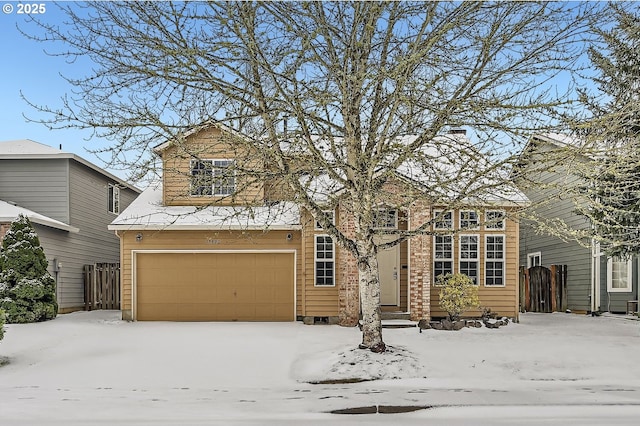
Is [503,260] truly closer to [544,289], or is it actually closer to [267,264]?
[544,289]

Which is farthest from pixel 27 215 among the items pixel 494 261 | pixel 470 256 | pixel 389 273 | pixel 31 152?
pixel 494 261

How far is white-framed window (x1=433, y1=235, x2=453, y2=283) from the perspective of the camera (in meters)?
16.7

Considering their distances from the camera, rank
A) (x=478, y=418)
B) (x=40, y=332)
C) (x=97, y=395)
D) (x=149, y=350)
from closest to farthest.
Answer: (x=478, y=418) < (x=97, y=395) < (x=149, y=350) < (x=40, y=332)

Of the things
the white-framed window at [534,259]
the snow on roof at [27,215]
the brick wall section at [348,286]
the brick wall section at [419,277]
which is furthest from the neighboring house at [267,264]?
the white-framed window at [534,259]

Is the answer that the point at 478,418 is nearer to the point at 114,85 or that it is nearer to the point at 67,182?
the point at 114,85

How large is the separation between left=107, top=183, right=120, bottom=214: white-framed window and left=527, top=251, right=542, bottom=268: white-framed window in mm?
16611

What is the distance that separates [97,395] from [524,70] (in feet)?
28.6

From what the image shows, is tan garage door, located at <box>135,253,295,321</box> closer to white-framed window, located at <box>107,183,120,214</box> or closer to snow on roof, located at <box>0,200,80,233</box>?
snow on roof, located at <box>0,200,80,233</box>

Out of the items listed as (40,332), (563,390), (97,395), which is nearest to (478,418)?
(563,390)

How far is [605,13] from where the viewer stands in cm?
1047

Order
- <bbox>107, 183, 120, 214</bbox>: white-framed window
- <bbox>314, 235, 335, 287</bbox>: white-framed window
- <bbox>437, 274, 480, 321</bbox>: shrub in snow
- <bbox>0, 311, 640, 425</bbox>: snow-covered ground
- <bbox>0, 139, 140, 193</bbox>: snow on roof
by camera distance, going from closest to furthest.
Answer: <bbox>0, 311, 640, 425</bbox>: snow-covered ground, <bbox>437, 274, 480, 321</bbox>: shrub in snow, <bbox>314, 235, 335, 287</bbox>: white-framed window, <bbox>0, 139, 140, 193</bbox>: snow on roof, <bbox>107, 183, 120, 214</bbox>: white-framed window

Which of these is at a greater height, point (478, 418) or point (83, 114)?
point (83, 114)

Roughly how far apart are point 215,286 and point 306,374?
22.9 feet

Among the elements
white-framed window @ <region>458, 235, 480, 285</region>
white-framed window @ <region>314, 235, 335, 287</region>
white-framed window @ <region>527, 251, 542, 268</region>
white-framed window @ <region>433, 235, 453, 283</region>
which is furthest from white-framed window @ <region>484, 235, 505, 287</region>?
white-framed window @ <region>527, 251, 542, 268</region>
